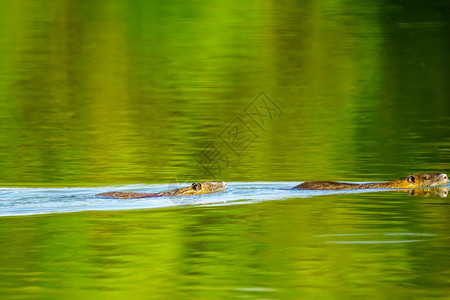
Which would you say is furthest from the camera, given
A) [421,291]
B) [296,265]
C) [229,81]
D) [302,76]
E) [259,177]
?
[302,76]

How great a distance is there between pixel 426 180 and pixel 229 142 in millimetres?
6721

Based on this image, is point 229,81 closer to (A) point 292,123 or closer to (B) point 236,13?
(A) point 292,123

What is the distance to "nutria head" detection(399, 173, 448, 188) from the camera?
17156 millimetres

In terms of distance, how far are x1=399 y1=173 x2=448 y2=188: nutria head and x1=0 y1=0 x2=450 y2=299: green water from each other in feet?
2.13

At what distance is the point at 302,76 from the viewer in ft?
114

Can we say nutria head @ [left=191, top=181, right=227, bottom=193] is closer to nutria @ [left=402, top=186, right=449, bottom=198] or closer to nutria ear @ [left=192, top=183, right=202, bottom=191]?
nutria ear @ [left=192, top=183, right=202, bottom=191]

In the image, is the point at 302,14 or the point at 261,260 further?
the point at 302,14

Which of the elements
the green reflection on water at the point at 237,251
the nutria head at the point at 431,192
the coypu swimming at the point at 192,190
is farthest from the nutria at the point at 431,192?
the coypu swimming at the point at 192,190

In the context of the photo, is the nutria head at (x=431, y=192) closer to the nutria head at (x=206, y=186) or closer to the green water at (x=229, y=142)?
the green water at (x=229, y=142)

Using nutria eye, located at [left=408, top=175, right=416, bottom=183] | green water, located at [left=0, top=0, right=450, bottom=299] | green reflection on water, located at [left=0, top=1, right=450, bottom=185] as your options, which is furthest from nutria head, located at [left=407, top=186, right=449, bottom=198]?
green reflection on water, located at [left=0, top=1, right=450, bottom=185]

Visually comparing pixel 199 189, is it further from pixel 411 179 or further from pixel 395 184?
pixel 411 179

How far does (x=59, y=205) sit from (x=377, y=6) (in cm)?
4173

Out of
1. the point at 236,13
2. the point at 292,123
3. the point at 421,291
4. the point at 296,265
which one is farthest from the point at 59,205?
the point at 236,13

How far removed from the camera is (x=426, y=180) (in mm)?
17219
